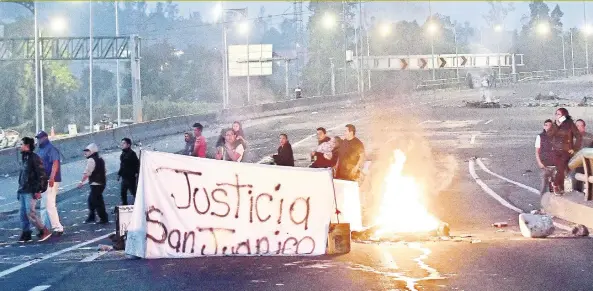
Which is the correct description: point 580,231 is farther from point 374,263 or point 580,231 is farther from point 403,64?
point 403,64

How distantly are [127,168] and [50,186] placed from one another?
3097 millimetres

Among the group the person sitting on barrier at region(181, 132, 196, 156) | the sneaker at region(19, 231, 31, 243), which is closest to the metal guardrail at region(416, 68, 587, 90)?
the person sitting on barrier at region(181, 132, 196, 156)

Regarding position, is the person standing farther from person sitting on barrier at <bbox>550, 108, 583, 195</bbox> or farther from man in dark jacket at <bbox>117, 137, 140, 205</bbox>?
man in dark jacket at <bbox>117, 137, 140, 205</bbox>

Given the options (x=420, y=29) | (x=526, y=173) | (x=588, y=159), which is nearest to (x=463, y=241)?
(x=588, y=159)

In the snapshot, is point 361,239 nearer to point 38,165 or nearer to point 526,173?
point 38,165

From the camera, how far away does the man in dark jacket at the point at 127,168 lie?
20.8 m

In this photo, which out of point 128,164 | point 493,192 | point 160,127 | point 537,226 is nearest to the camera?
point 537,226

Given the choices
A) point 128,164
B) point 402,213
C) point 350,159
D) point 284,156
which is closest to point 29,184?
point 128,164

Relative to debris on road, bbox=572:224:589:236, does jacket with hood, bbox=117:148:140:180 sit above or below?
above

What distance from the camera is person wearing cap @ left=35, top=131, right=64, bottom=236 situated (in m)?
18.1

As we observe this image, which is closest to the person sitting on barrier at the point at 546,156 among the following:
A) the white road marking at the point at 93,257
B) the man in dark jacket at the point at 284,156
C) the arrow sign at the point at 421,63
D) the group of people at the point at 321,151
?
the group of people at the point at 321,151

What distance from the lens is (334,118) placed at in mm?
59531

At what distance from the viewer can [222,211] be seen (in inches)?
543

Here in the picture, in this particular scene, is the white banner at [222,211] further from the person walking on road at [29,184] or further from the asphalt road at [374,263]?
the person walking on road at [29,184]
